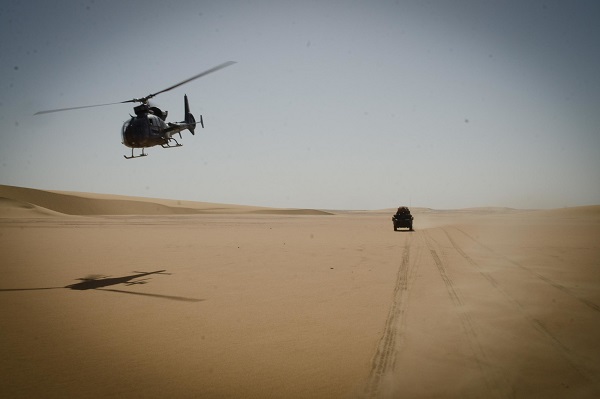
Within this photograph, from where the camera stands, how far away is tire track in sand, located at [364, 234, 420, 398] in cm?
401

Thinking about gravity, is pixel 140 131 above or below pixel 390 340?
above

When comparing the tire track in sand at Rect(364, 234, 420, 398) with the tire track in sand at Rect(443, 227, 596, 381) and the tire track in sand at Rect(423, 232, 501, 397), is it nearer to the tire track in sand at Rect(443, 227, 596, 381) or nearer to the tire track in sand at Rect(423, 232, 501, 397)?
the tire track in sand at Rect(423, 232, 501, 397)

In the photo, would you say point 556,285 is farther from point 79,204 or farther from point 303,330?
point 79,204

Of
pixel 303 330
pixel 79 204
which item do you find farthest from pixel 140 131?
pixel 79 204

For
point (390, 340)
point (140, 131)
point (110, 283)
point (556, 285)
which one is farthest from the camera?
point (140, 131)

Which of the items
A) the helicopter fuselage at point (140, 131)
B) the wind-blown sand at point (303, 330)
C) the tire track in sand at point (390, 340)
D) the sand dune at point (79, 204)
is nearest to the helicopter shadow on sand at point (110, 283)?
the wind-blown sand at point (303, 330)

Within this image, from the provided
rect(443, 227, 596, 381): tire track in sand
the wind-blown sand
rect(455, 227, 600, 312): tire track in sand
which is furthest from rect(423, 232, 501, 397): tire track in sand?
rect(455, 227, 600, 312): tire track in sand

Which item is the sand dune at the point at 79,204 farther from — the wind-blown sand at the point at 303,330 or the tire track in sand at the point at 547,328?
the tire track in sand at the point at 547,328

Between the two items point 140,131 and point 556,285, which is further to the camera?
point 140,131

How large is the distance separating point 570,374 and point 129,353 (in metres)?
6.04

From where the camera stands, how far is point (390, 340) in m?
5.23

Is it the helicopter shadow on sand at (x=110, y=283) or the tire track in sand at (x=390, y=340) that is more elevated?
the tire track in sand at (x=390, y=340)

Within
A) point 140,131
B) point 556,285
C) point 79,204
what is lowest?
point 556,285

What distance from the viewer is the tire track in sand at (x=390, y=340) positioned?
13.1ft
